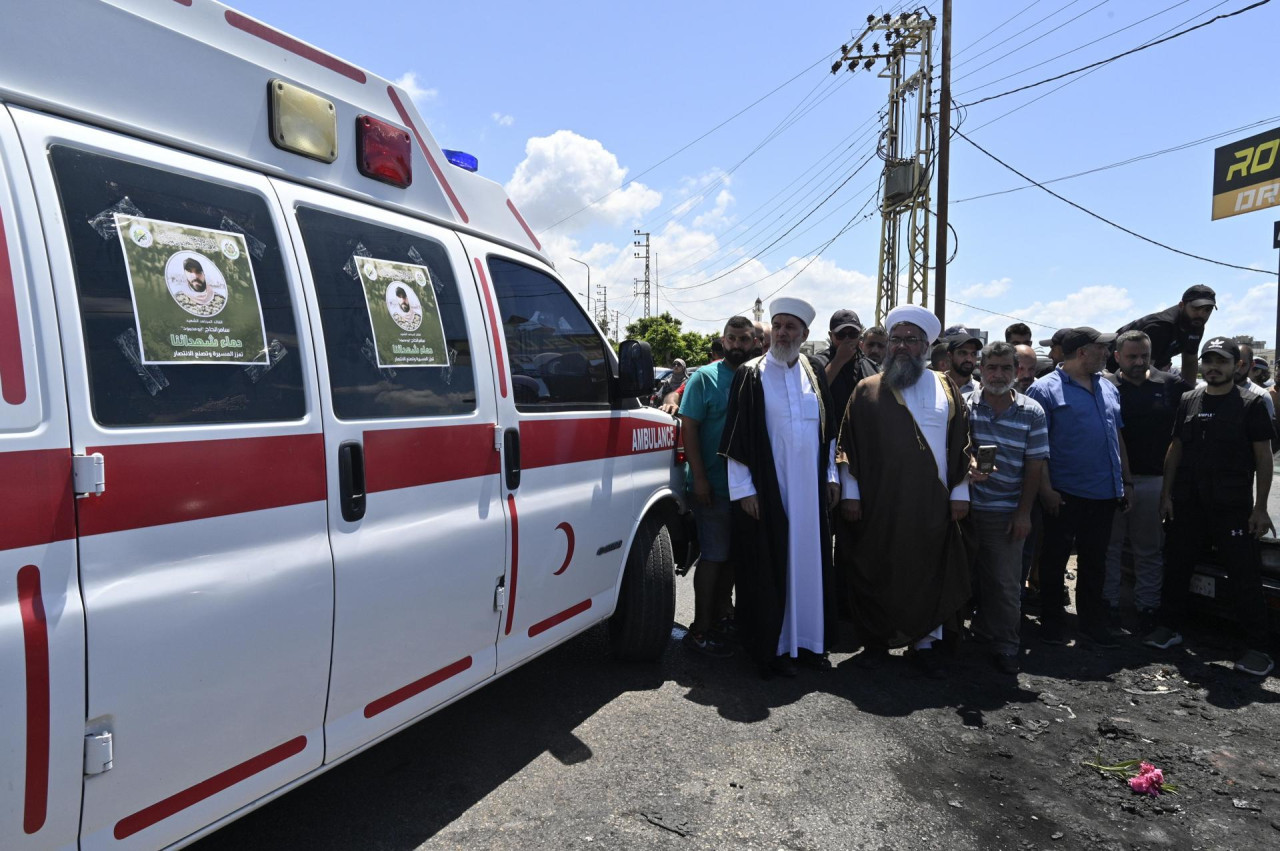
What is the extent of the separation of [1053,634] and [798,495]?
2.05 m

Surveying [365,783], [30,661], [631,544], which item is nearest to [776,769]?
[631,544]

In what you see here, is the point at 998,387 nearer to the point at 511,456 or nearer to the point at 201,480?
the point at 511,456

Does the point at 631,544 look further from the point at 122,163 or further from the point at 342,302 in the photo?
the point at 122,163

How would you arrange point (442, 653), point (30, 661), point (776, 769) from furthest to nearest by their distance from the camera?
point (776, 769) < point (442, 653) < point (30, 661)

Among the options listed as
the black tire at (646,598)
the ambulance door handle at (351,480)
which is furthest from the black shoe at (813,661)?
the ambulance door handle at (351,480)

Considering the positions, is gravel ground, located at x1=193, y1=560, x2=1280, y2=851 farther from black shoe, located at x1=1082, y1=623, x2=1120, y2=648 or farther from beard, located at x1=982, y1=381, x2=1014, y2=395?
beard, located at x1=982, y1=381, x2=1014, y2=395

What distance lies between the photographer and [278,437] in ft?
7.02

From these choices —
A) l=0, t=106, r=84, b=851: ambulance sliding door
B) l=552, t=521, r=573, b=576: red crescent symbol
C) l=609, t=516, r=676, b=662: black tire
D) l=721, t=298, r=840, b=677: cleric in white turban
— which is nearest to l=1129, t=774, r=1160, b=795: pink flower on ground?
l=721, t=298, r=840, b=677: cleric in white turban

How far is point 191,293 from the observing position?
6.54 feet

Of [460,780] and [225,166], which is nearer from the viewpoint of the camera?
[225,166]

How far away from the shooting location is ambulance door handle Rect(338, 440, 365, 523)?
233cm

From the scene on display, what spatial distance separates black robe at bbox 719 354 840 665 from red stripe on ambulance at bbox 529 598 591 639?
1.12 m

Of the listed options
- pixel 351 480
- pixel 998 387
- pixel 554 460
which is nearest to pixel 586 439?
pixel 554 460

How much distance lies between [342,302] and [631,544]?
6.74ft
